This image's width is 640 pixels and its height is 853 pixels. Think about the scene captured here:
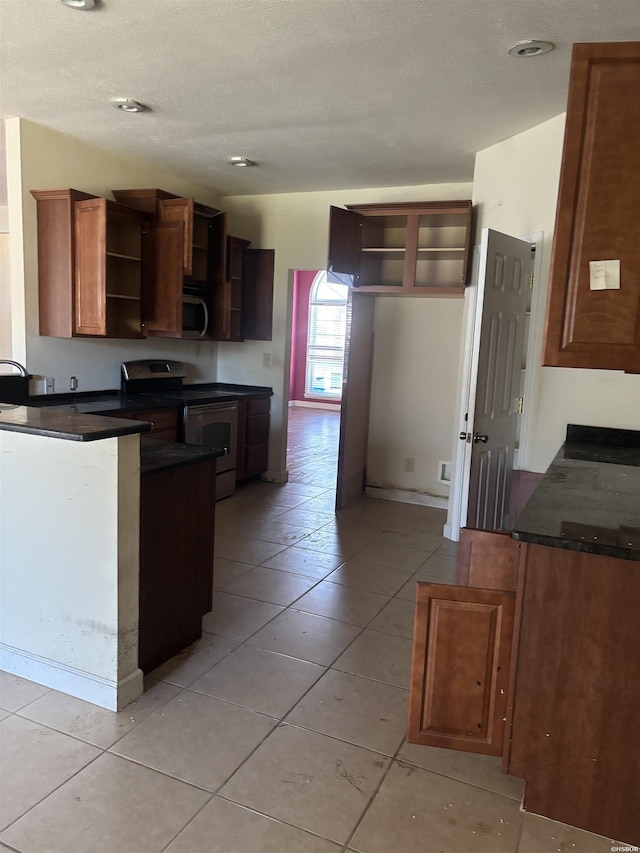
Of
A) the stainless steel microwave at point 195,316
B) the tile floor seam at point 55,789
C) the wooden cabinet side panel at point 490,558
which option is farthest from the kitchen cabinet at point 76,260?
the wooden cabinet side panel at point 490,558

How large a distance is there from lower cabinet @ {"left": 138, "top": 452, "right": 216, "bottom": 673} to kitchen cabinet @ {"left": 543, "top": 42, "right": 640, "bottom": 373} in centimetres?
153

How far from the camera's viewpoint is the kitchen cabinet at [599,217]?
5.34ft

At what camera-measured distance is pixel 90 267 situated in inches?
155

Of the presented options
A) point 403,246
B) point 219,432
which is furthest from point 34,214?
point 403,246

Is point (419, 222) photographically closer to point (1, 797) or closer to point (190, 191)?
point (190, 191)

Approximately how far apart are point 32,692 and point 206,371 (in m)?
3.86

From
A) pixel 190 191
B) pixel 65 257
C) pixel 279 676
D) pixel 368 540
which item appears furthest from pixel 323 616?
pixel 190 191

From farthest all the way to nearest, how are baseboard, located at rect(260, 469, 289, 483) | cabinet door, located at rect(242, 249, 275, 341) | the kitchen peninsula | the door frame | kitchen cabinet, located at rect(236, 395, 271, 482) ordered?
baseboard, located at rect(260, 469, 289, 483)
cabinet door, located at rect(242, 249, 275, 341)
kitchen cabinet, located at rect(236, 395, 271, 482)
the door frame
the kitchen peninsula

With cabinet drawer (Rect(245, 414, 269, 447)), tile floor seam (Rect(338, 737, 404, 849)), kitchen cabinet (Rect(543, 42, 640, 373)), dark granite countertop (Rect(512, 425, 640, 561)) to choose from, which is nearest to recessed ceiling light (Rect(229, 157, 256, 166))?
cabinet drawer (Rect(245, 414, 269, 447))

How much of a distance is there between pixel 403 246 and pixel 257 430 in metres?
2.05

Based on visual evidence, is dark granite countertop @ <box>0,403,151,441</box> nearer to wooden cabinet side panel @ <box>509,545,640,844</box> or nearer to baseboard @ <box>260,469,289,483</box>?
wooden cabinet side panel @ <box>509,545,640,844</box>

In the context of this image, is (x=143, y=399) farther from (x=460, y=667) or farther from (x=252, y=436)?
(x=460, y=667)

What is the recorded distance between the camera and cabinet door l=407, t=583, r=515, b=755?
1794 mm

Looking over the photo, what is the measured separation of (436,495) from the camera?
5.25m
